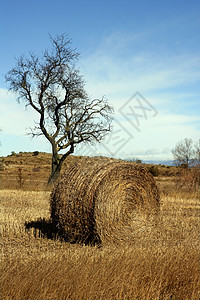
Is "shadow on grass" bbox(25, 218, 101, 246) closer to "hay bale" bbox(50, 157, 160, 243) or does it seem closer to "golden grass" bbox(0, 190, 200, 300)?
"hay bale" bbox(50, 157, 160, 243)

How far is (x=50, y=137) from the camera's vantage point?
2266 centimetres

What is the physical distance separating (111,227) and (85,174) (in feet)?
4.48

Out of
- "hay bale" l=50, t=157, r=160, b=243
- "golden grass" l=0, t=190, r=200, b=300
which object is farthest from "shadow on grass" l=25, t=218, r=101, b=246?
"golden grass" l=0, t=190, r=200, b=300

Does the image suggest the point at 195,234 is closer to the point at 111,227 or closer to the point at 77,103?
the point at 111,227

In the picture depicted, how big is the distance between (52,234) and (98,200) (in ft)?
5.10

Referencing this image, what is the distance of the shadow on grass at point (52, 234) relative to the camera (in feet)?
23.7

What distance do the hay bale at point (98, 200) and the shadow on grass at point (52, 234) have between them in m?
0.03

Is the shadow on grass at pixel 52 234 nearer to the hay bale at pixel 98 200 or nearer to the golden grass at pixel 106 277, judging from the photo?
the hay bale at pixel 98 200

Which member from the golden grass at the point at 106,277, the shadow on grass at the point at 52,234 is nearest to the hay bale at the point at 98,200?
the shadow on grass at the point at 52,234

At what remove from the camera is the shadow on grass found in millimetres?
7215

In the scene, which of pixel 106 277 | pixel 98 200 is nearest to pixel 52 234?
pixel 98 200

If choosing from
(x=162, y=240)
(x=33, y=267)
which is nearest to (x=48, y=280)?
(x=33, y=267)

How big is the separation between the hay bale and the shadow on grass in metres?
0.03

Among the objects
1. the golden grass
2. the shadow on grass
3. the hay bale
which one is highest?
the hay bale
